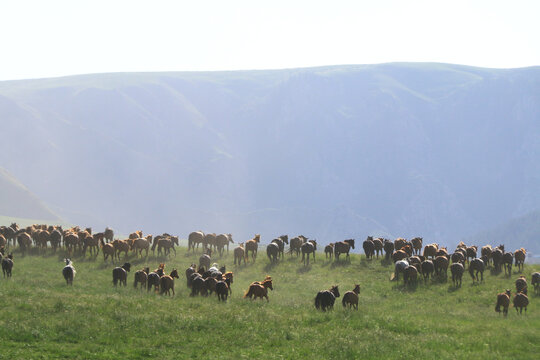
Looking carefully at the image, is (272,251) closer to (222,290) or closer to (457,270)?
(457,270)

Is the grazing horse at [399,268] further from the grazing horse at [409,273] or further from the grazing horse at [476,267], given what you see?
the grazing horse at [476,267]

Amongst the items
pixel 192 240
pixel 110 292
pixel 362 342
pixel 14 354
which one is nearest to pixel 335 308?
pixel 362 342

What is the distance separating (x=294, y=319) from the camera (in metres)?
23.4

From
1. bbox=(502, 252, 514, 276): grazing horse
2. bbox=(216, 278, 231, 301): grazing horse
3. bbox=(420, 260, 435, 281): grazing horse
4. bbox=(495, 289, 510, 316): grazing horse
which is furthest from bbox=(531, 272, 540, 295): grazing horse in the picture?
bbox=(216, 278, 231, 301): grazing horse

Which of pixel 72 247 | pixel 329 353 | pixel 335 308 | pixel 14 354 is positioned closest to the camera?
pixel 14 354

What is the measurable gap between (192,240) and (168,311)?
2768 centimetres

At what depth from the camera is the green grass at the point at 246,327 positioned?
60.1ft

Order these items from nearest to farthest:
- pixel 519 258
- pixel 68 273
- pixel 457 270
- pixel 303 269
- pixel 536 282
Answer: pixel 68 273
pixel 536 282
pixel 457 270
pixel 519 258
pixel 303 269

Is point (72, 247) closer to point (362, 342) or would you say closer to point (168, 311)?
point (168, 311)

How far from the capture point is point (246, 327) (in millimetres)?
21469

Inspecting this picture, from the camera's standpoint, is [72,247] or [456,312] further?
[72,247]

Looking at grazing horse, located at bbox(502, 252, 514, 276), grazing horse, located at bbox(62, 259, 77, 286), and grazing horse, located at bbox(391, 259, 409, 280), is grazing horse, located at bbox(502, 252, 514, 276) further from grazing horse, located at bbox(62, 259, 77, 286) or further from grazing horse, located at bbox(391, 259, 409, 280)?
grazing horse, located at bbox(62, 259, 77, 286)

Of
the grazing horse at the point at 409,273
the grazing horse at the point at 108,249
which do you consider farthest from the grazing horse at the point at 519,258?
the grazing horse at the point at 108,249

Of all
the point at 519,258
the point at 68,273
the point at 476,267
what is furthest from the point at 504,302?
the point at 68,273
